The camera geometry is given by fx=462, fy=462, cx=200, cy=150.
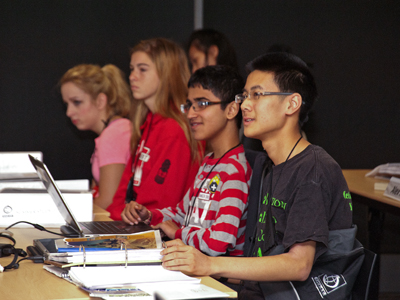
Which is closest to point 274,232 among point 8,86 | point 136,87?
point 136,87

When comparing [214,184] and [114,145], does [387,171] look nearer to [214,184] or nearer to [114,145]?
[214,184]

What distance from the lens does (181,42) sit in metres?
3.78

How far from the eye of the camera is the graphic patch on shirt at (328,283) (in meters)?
1.35

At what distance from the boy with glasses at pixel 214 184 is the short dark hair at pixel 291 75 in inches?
14.9

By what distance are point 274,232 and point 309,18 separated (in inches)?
107

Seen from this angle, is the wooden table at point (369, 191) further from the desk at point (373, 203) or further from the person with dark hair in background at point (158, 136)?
the person with dark hair in background at point (158, 136)

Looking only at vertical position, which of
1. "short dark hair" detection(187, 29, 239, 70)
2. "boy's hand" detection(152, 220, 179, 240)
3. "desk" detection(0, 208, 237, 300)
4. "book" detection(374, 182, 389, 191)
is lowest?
"boy's hand" detection(152, 220, 179, 240)

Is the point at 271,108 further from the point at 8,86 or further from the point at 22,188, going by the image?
the point at 8,86

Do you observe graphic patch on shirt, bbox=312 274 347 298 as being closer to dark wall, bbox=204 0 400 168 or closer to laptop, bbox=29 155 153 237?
laptop, bbox=29 155 153 237

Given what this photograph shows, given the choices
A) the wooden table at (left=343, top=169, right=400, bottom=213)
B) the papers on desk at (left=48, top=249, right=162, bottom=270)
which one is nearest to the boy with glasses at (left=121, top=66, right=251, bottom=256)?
the papers on desk at (left=48, top=249, right=162, bottom=270)

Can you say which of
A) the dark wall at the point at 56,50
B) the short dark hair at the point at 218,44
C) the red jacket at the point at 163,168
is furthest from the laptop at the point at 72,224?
the dark wall at the point at 56,50

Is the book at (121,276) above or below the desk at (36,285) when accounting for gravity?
above

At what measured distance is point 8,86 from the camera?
11.7ft

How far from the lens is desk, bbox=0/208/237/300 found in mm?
1085
